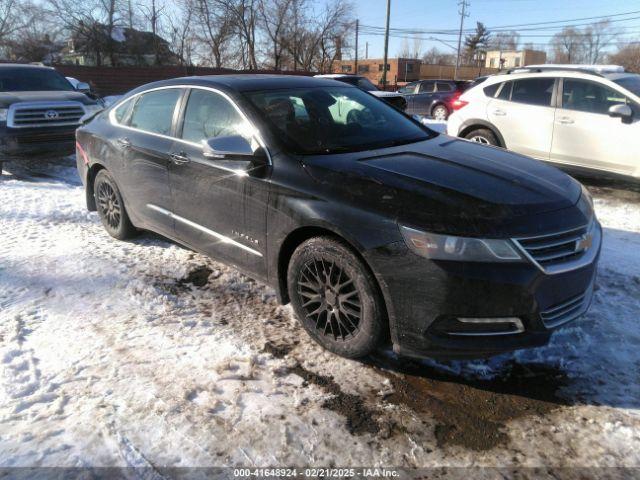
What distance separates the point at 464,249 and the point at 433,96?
56.5 ft

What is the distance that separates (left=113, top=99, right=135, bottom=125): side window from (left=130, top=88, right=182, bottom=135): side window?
10 centimetres

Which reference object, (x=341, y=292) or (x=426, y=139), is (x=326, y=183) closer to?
(x=341, y=292)

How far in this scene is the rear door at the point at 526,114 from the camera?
22.8 ft

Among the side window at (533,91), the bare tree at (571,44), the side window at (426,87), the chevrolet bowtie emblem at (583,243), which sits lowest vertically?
the chevrolet bowtie emblem at (583,243)

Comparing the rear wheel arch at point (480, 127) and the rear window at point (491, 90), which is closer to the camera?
the rear wheel arch at point (480, 127)

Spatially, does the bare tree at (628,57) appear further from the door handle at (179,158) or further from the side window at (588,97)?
the door handle at (179,158)

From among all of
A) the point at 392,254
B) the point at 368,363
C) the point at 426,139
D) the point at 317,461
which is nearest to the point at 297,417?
the point at 317,461

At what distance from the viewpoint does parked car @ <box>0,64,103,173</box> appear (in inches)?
305

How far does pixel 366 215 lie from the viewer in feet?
8.54

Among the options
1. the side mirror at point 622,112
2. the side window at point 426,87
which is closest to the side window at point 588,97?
the side mirror at point 622,112

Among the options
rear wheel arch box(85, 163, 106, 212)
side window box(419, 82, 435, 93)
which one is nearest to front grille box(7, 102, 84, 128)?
rear wheel arch box(85, 163, 106, 212)

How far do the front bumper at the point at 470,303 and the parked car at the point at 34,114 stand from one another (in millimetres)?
6538

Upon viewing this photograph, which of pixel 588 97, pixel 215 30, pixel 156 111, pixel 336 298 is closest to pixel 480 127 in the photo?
pixel 588 97

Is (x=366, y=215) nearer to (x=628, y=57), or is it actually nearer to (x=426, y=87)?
(x=426, y=87)
